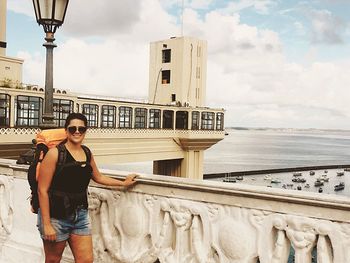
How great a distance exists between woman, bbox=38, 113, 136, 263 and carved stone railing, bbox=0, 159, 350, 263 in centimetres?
66

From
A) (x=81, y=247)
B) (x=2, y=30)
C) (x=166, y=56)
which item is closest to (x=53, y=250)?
(x=81, y=247)

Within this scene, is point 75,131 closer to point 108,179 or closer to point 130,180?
point 108,179

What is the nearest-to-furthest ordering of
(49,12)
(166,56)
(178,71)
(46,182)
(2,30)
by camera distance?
(46,182) → (49,12) → (2,30) → (178,71) → (166,56)

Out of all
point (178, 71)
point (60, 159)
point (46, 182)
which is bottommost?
point (46, 182)

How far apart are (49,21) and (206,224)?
3466 mm

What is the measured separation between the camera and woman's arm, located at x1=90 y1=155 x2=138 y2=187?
13.8 feet

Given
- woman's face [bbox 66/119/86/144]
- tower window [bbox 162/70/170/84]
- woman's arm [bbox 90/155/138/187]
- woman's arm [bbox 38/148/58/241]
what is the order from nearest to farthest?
woman's arm [bbox 38/148/58/241] < woman's face [bbox 66/119/86/144] < woman's arm [bbox 90/155/138/187] < tower window [bbox 162/70/170/84]

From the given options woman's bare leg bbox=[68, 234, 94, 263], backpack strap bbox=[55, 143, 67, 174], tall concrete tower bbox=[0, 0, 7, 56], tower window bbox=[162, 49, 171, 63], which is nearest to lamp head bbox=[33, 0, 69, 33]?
backpack strap bbox=[55, 143, 67, 174]

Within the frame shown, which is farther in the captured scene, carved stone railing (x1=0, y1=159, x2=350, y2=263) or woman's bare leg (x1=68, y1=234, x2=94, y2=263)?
woman's bare leg (x1=68, y1=234, x2=94, y2=263)

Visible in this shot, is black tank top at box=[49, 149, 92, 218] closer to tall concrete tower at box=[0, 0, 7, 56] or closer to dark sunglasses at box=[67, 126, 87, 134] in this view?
dark sunglasses at box=[67, 126, 87, 134]

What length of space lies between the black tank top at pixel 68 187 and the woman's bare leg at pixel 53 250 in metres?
0.29

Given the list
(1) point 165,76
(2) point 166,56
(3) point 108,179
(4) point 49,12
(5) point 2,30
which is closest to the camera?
(3) point 108,179

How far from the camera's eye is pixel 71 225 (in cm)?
397

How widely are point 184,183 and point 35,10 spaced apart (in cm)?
325
